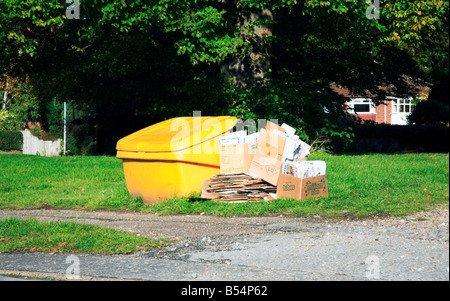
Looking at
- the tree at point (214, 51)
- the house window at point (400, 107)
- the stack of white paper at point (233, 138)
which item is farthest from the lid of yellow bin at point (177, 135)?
the house window at point (400, 107)

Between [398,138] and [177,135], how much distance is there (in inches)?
764

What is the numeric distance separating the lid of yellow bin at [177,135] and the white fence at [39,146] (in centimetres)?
2011

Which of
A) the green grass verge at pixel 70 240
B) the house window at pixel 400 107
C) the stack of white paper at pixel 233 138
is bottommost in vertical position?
the green grass verge at pixel 70 240

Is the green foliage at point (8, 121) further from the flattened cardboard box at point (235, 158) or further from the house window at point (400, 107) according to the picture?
the flattened cardboard box at point (235, 158)

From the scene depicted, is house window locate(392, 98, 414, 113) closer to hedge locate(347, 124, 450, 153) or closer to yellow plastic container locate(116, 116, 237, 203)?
hedge locate(347, 124, 450, 153)

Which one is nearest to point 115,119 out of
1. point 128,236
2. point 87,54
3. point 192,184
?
point 87,54

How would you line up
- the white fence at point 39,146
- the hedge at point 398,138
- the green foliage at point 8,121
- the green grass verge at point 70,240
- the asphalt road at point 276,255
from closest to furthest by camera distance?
the asphalt road at point 276,255
the green grass verge at point 70,240
the hedge at point 398,138
the white fence at point 39,146
the green foliage at point 8,121

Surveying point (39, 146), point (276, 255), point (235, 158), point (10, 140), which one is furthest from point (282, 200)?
point (10, 140)

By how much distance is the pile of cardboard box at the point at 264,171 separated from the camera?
28.1 feet

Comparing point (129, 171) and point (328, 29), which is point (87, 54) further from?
point (129, 171)

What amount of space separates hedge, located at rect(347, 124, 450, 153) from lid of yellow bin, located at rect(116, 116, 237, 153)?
47.9ft

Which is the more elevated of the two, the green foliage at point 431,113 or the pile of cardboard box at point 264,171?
the green foliage at point 431,113

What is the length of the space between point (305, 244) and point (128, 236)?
2085 millimetres

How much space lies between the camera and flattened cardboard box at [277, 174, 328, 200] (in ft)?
28.1
